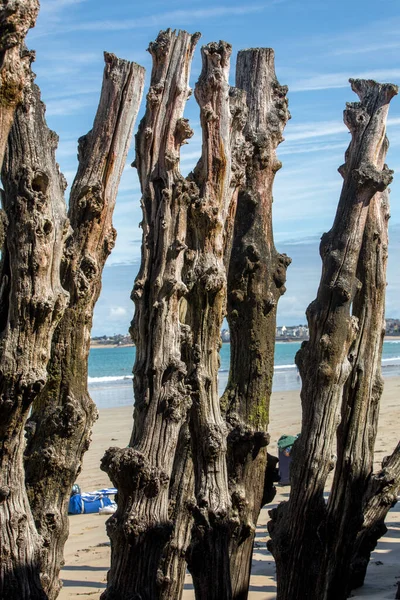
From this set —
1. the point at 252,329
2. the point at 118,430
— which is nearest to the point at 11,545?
the point at 252,329

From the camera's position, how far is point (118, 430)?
25.3 m

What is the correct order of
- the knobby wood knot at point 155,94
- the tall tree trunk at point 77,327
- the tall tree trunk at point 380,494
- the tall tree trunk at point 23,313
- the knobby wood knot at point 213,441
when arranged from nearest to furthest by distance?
1. the tall tree trunk at point 23,313
2. the tall tree trunk at point 77,327
3. the knobby wood knot at point 213,441
4. the knobby wood knot at point 155,94
5. the tall tree trunk at point 380,494

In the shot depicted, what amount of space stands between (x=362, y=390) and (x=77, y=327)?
2.36m

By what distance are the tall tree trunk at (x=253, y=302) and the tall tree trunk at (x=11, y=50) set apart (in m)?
2.87

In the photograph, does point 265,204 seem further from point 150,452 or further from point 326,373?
point 150,452

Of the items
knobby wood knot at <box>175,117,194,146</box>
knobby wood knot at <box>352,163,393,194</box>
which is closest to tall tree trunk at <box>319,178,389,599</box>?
knobby wood knot at <box>352,163,393,194</box>

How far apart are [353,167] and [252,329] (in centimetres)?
139

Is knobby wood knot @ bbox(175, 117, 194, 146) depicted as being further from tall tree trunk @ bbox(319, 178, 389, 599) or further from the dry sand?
the dry sand

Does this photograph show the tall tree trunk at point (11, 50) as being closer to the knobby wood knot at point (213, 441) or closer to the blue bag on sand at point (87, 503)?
the knobby wood knot at point (213, 441)

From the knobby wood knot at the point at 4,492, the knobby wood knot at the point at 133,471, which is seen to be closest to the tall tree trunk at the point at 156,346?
the knobby wood knot at the point at 133,471

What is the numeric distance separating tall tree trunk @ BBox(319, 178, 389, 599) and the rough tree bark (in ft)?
1.43

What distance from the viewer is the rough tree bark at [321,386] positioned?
6.29m

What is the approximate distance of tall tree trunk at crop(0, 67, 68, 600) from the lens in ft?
15.2

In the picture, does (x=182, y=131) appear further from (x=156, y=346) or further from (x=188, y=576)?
(x=188, y=576)
